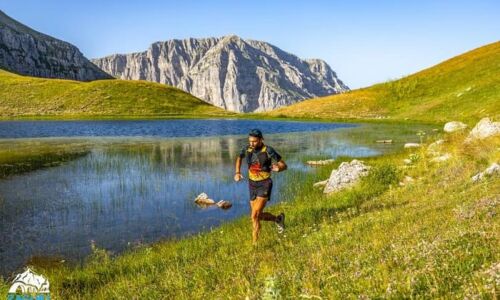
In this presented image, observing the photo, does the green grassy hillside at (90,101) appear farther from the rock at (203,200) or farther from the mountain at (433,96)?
the rock at (203,200)

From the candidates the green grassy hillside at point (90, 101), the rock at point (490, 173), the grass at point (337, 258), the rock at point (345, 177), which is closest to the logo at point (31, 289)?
the grass at point (337, 258)

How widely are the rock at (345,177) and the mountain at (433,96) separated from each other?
4438cm

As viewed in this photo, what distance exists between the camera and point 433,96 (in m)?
95.4

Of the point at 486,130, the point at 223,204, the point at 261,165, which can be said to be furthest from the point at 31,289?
the point at 486,130

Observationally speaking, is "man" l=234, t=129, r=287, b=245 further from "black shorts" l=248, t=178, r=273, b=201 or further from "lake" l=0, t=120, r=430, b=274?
"lake" l=0, t=120, r=430, b=274

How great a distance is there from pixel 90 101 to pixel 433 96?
98.4 m

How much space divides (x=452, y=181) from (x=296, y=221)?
6.96m

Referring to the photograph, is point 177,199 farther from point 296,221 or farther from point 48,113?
point 48,113

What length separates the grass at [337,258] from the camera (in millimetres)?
6414

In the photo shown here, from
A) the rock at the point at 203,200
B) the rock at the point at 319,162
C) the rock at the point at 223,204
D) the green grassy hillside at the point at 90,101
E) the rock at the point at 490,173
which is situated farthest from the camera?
the green grassy hillside at the point at 90,101

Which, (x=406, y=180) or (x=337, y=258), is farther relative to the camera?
(x=406, y=180)

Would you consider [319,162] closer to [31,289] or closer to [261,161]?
[261,161]

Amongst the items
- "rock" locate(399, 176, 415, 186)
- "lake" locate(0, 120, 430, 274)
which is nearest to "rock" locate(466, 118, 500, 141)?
"rock" locate(399, 176, 415, 186)

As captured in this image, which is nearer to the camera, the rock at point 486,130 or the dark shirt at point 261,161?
the dark shirt at point 261,161
